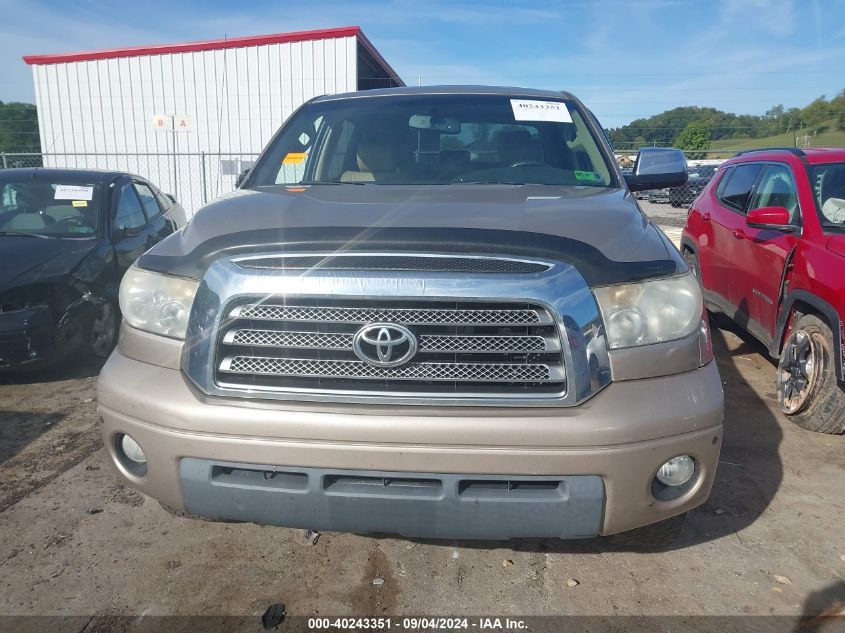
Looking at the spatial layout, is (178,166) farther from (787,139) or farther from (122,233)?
(787,139)

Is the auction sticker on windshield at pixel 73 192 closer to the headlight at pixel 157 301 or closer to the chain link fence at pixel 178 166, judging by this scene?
the headlight at pixel 157 301

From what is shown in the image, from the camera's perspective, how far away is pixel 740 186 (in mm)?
5598

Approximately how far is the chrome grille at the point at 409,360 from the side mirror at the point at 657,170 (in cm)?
197

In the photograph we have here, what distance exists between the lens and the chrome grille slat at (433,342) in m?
1.95

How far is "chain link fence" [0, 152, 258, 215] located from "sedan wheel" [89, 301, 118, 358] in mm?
10544

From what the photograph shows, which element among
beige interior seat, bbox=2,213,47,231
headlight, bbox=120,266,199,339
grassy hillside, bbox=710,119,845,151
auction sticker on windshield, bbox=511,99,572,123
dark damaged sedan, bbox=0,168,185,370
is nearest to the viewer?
headlight, bbox=120,266,199,339

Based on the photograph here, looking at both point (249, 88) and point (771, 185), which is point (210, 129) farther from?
point (771, 185)

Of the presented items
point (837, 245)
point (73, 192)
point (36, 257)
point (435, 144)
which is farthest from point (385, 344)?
point (73, 192)

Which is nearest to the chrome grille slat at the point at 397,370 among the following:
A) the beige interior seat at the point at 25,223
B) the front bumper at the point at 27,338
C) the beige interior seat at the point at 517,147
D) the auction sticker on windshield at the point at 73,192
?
the beige interior seat at the point at 517,147

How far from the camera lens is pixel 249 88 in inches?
631

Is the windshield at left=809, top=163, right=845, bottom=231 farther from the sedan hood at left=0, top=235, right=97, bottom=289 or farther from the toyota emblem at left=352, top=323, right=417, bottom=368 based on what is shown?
the sedan hood at left=0, top=235, right=97, bottom=289

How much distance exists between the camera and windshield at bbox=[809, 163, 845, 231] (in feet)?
13.4

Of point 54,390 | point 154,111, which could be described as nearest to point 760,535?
point 54,390

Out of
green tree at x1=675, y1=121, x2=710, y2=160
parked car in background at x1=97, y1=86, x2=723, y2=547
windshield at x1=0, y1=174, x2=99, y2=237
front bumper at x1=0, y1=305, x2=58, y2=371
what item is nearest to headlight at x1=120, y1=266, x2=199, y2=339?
parked car in background at x1=97, y1=86, x2=723, y2=547
